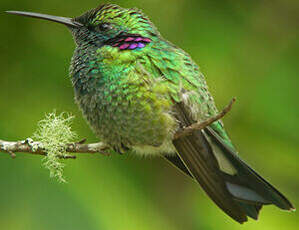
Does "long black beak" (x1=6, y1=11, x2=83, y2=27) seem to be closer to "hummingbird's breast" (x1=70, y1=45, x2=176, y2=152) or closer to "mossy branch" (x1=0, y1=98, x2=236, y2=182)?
"hummingbird's breast" (x1=70, y1=45, x2=176, y2=152)

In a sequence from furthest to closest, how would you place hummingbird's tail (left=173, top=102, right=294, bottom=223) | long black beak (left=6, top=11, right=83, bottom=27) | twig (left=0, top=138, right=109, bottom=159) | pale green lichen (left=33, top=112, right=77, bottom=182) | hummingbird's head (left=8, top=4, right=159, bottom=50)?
long black beak (left=6, top=11, right=83, bottom=27) → hummingbird's head (left=8, top=4, right=159, bottom=50) → hummingbird's tail (left=173, top=102, right=294, bottom=223) → pale green lichen (left=33, top=112, right=77, bottom=182) → twig (left=0, top=138, right=109, bottom=159)

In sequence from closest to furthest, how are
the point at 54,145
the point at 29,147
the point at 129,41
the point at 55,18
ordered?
the point at 29,147, the point at 54,145, the point at 129,41, the point at 55,18

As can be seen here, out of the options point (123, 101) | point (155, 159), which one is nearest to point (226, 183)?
point (155, 159)

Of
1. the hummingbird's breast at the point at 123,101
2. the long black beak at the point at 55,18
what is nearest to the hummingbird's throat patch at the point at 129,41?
the hummingbird's breast at the point at 123,101

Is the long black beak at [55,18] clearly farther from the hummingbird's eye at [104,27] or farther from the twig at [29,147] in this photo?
the twig at [29,147]

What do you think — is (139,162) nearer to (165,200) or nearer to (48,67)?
(165,200)

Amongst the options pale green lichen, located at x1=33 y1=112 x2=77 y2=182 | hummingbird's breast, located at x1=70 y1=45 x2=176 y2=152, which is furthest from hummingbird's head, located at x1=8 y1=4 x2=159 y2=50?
pale green lichen, located at x1=33 y1=112 x2=77 y2=182

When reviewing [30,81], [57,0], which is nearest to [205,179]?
[30,81]

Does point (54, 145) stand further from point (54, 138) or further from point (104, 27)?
point (104, 27)

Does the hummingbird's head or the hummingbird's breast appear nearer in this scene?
the hummingbird's breast
